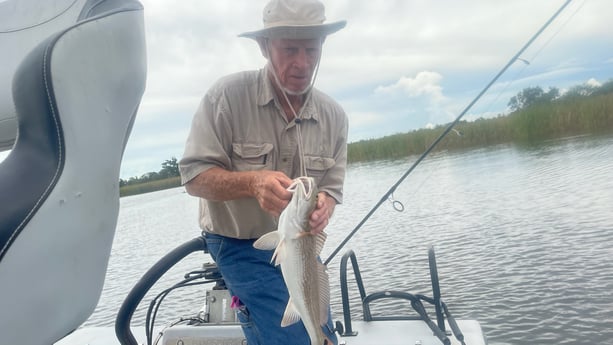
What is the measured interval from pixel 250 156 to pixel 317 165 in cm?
45

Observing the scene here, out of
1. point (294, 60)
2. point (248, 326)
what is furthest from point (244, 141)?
point (248, 326)

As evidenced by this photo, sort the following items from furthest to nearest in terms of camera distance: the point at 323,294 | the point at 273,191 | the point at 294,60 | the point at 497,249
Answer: the point at 497,249 < the point at 294,60 < the point at 323,294 < the point at 273,191

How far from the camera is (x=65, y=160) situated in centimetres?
180

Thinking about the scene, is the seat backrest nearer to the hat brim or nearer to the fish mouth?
the hat brim

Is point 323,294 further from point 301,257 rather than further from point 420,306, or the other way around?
point 420,306

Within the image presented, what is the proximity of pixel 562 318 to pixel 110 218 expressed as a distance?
18.5 ft

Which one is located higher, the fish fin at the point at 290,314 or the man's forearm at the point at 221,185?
the man's forearm at the point at 221,185

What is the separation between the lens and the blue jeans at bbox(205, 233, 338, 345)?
9.37 feet

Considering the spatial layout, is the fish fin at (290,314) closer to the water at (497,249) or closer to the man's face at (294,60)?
the man's face at (294,60)

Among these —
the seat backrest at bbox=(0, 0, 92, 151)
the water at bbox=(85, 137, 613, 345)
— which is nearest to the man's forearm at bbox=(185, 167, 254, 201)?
the seat backrest at bbox=(0, 0, 92, 151)

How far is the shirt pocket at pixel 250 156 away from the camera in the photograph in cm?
291

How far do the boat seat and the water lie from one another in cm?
459

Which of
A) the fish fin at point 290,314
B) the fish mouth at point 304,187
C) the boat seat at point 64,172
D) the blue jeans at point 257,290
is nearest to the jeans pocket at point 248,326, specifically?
the blue jeans at point 257,290

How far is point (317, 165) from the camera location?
315 cm
